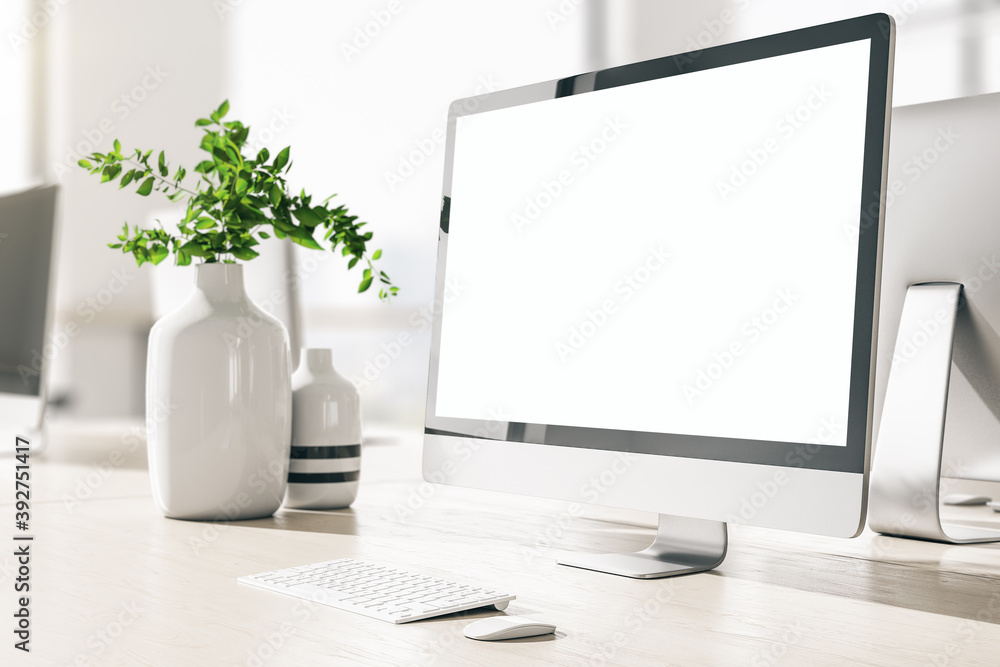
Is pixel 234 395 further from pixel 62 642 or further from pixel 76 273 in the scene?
pixel 76 273

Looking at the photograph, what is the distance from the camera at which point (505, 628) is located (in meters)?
0.69

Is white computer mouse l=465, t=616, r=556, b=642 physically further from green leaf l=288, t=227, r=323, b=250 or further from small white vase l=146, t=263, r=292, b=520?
green leaf l=288, t=227, r=323, b=250

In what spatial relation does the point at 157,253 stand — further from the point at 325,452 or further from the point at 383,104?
the point at 383,104

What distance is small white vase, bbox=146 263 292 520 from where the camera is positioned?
3.97 ft

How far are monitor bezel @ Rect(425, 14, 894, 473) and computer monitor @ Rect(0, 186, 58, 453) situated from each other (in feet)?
4.69

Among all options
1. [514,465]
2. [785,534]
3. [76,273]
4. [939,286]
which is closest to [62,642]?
[514,465]

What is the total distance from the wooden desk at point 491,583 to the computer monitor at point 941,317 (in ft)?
0.30

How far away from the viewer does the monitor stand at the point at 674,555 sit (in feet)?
3.04

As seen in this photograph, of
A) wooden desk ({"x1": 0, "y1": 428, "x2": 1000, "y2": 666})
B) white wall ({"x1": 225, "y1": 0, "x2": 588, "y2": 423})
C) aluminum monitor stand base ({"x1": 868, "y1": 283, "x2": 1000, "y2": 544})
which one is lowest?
wooden desk ({"x1": 0, "y1": 428, "x2": 1000, "y2": 666})

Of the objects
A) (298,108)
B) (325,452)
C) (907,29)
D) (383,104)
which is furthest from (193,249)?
(298,108)

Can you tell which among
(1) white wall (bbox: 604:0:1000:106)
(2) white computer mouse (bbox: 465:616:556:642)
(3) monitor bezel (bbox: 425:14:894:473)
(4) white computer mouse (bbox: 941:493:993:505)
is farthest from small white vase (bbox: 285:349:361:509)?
(1) white wall (bbox: 604:0:1000:106)

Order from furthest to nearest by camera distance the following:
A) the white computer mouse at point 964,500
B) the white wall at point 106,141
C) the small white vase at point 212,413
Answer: the white wall at point 106,141, the white computer mouse at point 964,500, the small white vase at point 212,413

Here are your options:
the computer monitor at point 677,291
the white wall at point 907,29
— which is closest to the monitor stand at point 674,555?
the computer monitor at point 677,291

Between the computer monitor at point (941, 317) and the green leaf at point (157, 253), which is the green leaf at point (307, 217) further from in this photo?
the computer monitor at point (941, 317)
